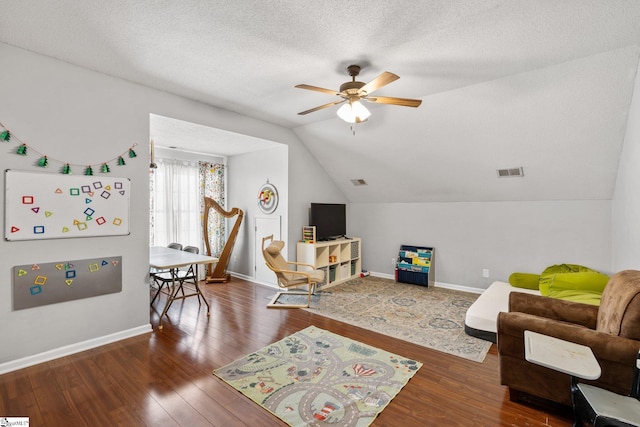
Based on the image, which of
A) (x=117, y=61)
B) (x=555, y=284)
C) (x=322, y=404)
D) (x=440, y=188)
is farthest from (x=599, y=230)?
(x=117, y=61)

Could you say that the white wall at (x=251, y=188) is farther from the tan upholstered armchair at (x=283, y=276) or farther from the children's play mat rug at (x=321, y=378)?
the children's play mat rug at (x=321, y=378)

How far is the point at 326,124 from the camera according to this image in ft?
15.3

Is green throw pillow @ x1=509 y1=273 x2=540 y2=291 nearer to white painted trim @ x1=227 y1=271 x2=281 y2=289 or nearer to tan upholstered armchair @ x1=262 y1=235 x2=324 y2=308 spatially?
tan upholstered armchair @ x1=262 y1=235 x2=324 y2=308

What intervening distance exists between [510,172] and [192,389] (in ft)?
14.8

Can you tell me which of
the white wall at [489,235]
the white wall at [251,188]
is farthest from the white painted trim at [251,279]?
the white wall at [489,235]

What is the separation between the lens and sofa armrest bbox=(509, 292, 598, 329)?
234 centimetres

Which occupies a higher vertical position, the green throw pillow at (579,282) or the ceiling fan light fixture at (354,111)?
the ceiling fan light fixture at (354,111)

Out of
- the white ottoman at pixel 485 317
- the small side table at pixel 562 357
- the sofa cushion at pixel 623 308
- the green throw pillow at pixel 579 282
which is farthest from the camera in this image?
the green throw pillow at pixel 579 282

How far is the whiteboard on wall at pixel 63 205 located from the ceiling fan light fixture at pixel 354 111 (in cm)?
242

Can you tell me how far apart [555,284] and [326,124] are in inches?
143

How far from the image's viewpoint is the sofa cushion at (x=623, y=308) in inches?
68.1

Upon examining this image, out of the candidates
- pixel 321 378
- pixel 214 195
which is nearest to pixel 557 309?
pixel 321 378

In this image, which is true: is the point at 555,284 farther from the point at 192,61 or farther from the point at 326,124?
the point at 192,61

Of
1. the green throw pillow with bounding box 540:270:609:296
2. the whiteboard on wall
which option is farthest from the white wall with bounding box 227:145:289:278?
the green throw pillow with bounding box 540:270:609:296
